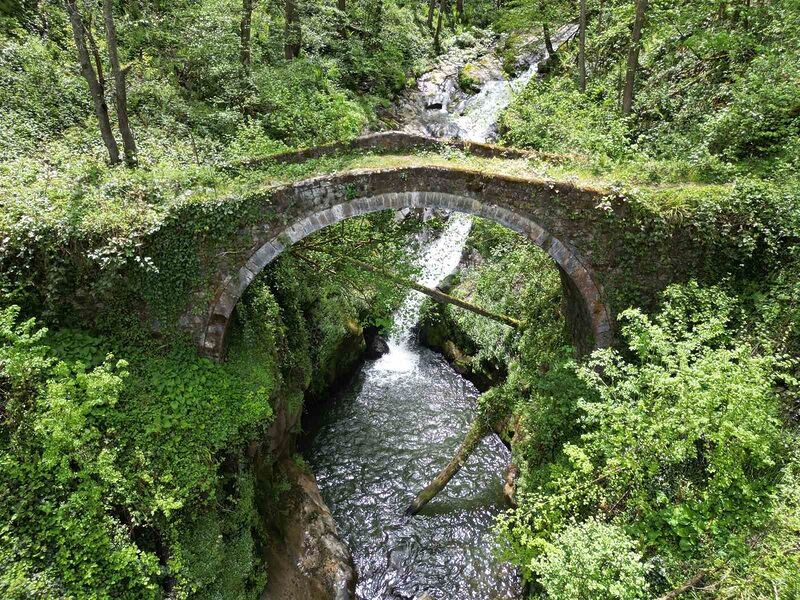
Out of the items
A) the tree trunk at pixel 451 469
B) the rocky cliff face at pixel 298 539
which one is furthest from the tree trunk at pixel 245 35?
the tree trunk at pixel 451 469

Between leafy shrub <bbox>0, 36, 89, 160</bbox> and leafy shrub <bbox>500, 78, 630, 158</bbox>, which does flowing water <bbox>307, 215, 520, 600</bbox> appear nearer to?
leafy shrub <bbox>500, 78, 630, 158</bbox>

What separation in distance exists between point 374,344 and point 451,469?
685 centimetres

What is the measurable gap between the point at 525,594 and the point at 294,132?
42.7 ft

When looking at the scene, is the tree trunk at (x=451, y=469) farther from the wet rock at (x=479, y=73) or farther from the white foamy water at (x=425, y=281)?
the wet rock at (x=479, y=73)

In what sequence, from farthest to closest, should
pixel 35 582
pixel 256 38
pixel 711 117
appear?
pixel 256 38 < pixel 711 117 < pixel 35 582

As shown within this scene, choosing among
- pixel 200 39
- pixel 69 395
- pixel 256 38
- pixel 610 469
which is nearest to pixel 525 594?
pixel 610 469

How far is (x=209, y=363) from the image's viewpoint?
8.25m

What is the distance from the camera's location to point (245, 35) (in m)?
14.1

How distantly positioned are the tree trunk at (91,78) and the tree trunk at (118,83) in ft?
0.88

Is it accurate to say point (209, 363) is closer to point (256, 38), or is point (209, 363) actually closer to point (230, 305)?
point (230, 305)

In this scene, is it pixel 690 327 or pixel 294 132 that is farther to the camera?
pixel 294 132

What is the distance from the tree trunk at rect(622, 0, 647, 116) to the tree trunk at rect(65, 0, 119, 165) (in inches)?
481

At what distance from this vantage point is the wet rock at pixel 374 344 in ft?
52.7

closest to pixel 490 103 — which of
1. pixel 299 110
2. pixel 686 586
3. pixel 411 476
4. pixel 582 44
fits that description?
pixel 582 44
